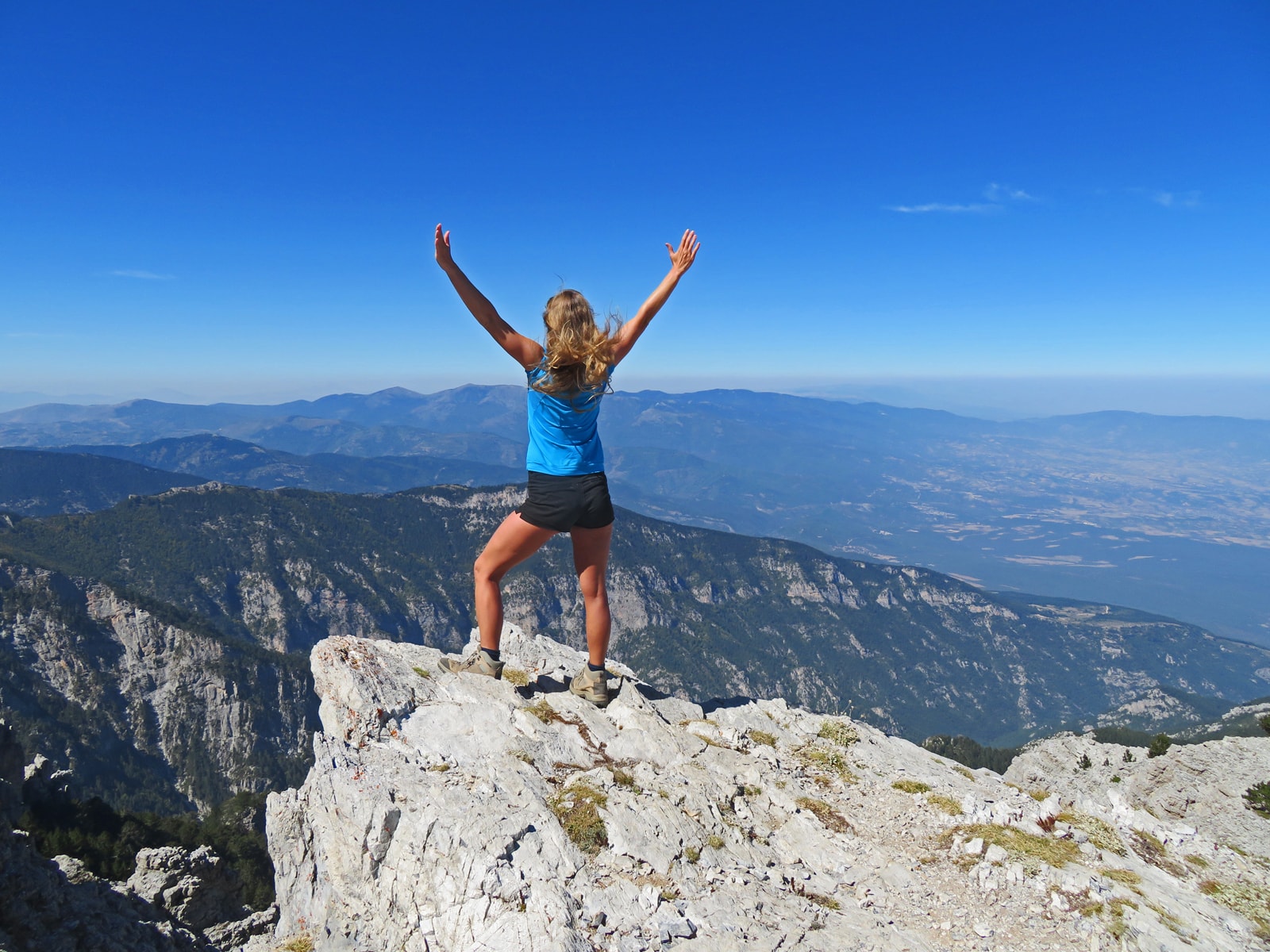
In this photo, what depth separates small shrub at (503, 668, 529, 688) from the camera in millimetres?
10873

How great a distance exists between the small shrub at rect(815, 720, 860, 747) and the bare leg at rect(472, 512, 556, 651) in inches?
271

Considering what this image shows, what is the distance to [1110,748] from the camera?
29375 millimetres

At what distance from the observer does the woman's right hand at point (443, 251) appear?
6922 mm

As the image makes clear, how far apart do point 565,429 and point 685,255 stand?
2795 mm

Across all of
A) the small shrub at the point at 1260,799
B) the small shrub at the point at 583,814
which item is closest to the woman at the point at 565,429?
the small shrub at the point at 583,814

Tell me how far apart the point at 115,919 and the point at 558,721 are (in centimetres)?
637

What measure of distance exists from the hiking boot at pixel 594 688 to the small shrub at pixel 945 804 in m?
5.10

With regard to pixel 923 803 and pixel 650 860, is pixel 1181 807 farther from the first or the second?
pixel 650 860

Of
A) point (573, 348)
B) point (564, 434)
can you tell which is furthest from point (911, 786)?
point (573, 348)

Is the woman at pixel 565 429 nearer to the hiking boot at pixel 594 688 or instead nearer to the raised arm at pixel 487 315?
the raised arm at pixel 487 315

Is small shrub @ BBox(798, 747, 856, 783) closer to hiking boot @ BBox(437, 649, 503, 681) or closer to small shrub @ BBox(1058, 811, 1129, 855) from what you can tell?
small shrub @ BBox(1058, 811, 1129, 855)

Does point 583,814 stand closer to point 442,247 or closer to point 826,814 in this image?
point 826,814

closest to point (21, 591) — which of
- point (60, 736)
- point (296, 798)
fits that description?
point (60, 736)

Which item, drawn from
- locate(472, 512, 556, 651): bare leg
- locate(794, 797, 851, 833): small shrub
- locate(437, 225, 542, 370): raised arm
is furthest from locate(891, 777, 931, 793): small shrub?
locate(437, 225, 542, 370): raised arm
